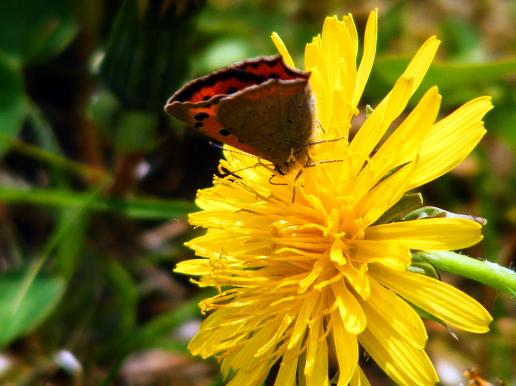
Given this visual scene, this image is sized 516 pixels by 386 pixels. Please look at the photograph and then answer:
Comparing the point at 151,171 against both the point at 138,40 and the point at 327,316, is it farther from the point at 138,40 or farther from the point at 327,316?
the point at 327,316

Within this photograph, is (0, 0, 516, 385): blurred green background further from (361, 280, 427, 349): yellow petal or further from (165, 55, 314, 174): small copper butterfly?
(361, 280, 427, 349): yellow petal

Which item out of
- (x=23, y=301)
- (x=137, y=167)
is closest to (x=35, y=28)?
(x=137, y=167)

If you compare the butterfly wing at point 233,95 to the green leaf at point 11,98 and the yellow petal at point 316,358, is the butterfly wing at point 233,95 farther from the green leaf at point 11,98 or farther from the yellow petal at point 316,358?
the green leaf at point 11,98

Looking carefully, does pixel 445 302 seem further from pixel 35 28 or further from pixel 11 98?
pixel 35 28

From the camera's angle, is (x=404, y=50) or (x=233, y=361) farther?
(x=404, y=50)

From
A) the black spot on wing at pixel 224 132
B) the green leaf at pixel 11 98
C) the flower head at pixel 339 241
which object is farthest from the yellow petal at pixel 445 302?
the green leaf at pixel 11 98

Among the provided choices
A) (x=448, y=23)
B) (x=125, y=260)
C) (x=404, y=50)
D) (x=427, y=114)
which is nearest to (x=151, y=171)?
(x=125, y=260)
